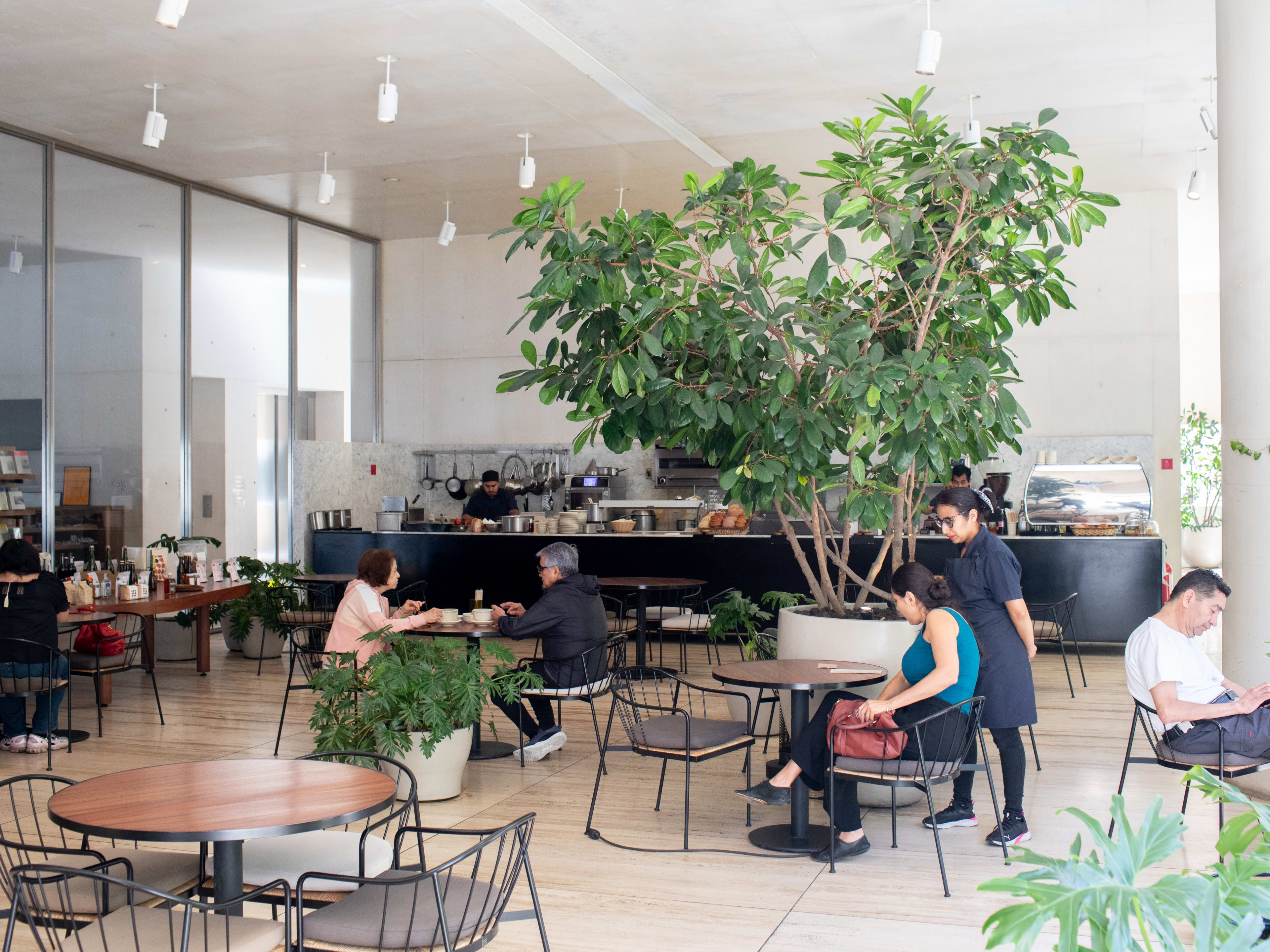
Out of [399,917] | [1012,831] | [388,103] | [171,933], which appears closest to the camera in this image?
[171,933]

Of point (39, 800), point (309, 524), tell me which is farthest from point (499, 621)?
point (309, 524)

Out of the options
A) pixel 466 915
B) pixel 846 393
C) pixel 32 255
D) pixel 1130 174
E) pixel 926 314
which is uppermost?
pixel 1130 174

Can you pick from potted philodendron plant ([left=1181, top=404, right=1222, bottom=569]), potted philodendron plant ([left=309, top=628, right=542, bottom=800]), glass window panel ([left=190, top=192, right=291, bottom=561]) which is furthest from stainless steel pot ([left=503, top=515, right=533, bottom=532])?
potted philodendron plant ([left=1181, top=404, right=1222, bottom=569])

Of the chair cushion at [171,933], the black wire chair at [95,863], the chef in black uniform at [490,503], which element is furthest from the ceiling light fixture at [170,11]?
the chef in black uniform at [490,503]


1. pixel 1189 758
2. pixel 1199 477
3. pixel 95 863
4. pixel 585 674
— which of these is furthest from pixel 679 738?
pixel 1199 477

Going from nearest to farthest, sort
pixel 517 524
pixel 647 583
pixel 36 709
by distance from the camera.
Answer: pixel 36 709, pixel 647 583, pixel 517 524

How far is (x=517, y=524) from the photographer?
32.6 ft

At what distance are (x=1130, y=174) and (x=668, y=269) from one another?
6257 millimetres

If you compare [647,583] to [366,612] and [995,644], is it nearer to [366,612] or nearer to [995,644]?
[366,612]

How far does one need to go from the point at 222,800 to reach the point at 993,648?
285 cm

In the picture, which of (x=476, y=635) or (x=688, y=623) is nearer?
(x=476, y=635)

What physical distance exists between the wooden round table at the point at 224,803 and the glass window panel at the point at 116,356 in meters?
6.00

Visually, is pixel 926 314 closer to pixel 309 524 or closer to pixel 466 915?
pixel 466 915

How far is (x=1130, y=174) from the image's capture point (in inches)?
356
